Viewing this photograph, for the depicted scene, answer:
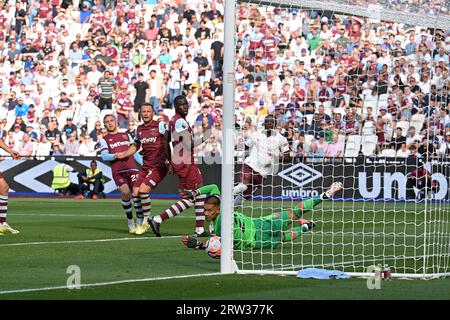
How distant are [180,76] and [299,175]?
10068 mm

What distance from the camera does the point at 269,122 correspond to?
701 inches

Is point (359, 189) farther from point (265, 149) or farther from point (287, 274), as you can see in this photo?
point (287, 274)

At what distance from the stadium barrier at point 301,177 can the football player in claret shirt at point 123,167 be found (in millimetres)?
2648

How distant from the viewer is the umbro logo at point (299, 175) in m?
26.5

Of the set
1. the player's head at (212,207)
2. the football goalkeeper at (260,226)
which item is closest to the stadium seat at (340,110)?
the football goalkeeper at (260,226)

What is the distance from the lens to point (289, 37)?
22922 mm

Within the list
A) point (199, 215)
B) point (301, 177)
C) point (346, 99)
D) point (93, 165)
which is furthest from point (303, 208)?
point (93, 165)

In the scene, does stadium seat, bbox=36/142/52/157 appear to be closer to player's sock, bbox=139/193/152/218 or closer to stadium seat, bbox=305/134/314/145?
stadium seat, bbox=305/134/314/145

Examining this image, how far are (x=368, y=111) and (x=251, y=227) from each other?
5.52m

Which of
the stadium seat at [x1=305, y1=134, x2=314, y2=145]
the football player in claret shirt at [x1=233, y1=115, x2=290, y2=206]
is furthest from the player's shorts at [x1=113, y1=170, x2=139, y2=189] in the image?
the stadium seat at [x1=305, y1=134, x2=314, y2=145]

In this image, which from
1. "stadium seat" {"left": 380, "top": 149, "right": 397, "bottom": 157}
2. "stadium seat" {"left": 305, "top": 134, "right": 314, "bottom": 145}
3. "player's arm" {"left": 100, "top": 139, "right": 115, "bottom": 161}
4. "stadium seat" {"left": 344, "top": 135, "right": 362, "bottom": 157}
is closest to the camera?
"player's arm" {"left": 100, "top": 139, "right": 115, "bottom": 161}

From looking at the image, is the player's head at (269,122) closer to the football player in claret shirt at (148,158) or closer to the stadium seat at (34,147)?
the football player in claret shirt at (148,158)

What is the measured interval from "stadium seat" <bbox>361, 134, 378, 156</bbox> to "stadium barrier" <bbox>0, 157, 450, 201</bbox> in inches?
10.2

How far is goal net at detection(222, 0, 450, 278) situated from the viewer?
44.8 ft
